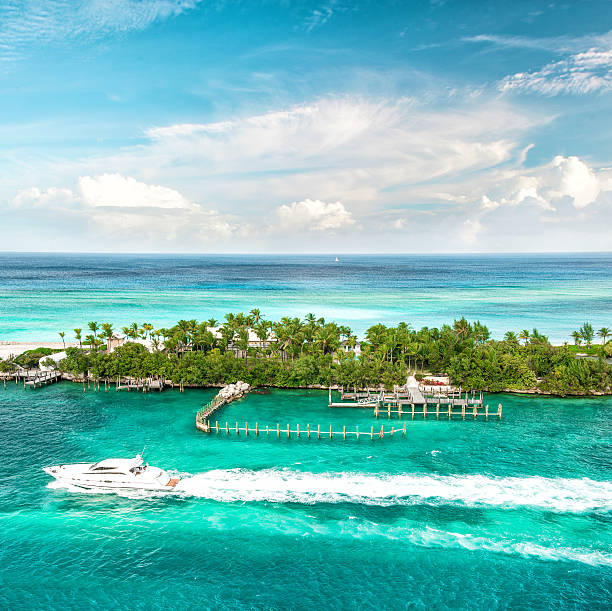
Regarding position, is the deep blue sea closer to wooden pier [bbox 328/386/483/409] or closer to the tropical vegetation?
wooden pier [bbox 328/386/483/409]

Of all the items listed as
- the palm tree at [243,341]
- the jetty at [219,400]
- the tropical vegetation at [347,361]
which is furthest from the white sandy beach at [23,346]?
the jetty at [219,400]

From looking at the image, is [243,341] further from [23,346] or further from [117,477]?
[23,346]

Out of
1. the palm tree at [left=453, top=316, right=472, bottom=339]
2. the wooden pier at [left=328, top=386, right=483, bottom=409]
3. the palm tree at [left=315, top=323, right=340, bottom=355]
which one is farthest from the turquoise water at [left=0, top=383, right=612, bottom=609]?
the palm tree at [left=453, top=316, right=472, bottom=339]

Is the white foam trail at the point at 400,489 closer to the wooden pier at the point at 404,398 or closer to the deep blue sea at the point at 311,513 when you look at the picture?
the deep blue sea at the point at 311,513

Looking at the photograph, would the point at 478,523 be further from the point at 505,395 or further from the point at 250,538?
the point at 505,395

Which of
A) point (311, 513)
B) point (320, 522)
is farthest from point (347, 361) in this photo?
point (320, 522)

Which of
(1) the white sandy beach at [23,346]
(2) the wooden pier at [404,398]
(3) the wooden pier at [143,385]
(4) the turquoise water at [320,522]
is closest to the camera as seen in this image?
(4) the turquoise water at [320,522]

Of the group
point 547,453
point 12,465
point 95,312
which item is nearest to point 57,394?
point 12,465
